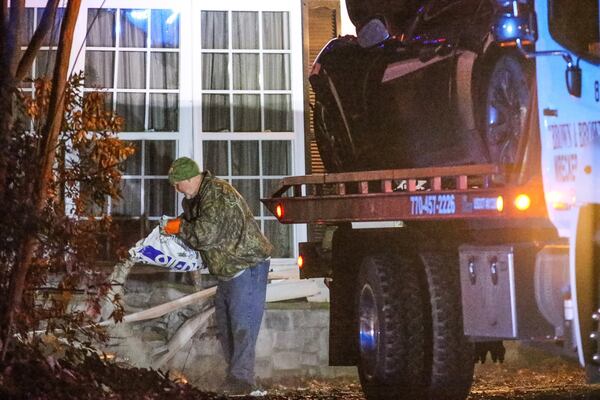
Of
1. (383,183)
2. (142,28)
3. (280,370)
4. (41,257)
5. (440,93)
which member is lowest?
(280,370)

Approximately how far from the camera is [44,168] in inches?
222

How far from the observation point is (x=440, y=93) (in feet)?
24.0

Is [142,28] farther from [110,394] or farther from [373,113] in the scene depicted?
[110,394]

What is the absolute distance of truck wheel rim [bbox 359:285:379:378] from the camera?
772 cm

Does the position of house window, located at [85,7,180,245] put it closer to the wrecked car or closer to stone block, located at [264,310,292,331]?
stone block, located at [264,310,292,331]

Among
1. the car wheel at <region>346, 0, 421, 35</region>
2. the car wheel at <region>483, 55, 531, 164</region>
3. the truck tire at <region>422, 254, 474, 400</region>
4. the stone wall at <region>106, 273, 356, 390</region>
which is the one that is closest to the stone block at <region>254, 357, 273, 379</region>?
the stone wall at <region>106, 273, 356, 390</region>

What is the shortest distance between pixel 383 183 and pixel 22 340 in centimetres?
262

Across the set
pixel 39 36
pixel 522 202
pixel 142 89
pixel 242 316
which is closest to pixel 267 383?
pixel 242 316

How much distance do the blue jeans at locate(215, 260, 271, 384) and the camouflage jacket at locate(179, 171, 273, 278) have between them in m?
0.11

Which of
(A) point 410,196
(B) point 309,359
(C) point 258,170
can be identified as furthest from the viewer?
(C) point 258,170

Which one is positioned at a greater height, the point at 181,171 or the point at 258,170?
the point at 258,170

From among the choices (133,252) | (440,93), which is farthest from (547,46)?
(133,252)

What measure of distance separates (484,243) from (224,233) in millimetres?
2387

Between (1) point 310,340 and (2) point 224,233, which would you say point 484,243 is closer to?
(2) point 224,233
